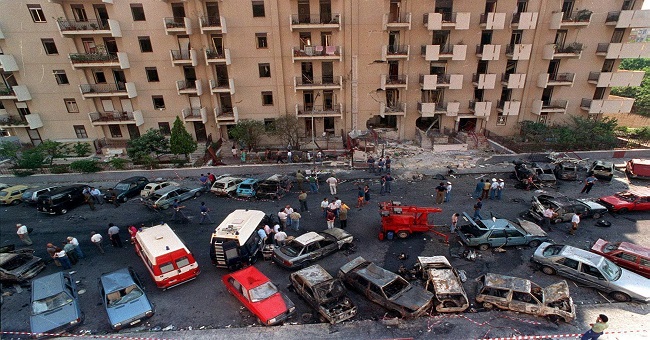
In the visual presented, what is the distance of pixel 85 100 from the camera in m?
29.1

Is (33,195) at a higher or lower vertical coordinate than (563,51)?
lower

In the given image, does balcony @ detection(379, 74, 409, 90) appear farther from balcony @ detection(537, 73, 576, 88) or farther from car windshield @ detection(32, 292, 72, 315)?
car windshield @ detection(32, 292, 72, 315)

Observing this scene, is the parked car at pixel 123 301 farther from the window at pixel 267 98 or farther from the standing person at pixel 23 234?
the window at pixel 267 98

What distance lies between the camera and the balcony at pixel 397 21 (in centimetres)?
2653

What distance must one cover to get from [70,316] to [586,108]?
1547 inches

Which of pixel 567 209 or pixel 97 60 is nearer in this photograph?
pixel 567 209

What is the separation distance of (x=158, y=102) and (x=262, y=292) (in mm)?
24406

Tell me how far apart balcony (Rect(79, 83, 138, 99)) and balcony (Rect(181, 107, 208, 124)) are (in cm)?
447

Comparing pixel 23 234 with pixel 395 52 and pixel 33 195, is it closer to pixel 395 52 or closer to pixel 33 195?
pixel 33 195

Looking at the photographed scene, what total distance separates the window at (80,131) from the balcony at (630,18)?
47.9 meters

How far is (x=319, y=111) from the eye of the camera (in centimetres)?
2959

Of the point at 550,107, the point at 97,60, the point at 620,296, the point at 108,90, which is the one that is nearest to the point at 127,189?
the point at 108,90

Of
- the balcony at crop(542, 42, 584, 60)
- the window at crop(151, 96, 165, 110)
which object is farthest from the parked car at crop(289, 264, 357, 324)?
the balcony at crop(542, 42, 584, 60)

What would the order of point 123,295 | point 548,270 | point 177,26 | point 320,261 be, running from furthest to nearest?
point 177,26, point 320,261, point 548,270, point 123,295
